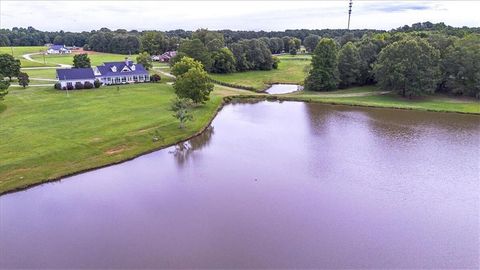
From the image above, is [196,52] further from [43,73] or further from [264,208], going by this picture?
[264,208]

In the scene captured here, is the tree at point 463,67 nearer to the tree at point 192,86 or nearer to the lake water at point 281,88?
the lake water at point 281,88

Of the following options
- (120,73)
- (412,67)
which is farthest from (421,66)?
(120,73)

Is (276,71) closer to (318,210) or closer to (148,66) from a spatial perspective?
(148,66)

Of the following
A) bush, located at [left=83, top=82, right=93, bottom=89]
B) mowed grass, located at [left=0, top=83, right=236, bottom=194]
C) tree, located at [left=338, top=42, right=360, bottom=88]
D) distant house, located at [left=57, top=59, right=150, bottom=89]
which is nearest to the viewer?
mowed grass, located at [left=0, top=83, right=236, bottom=194]

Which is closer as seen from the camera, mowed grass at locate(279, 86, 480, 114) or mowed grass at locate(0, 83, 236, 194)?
mowed grass at locate(0, 83, 236, 194)

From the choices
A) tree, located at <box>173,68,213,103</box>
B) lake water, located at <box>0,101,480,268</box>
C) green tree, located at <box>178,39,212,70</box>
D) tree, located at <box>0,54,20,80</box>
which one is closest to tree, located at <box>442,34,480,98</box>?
lake water, located at <box>0,101,480,268</box>

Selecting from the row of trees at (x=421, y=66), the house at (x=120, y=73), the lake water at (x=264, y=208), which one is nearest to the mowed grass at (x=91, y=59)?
the house at (x=120, y=73)

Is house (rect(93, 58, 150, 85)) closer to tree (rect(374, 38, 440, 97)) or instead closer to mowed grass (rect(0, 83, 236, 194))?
mowed grass (rect(0, 83, 236, 194))

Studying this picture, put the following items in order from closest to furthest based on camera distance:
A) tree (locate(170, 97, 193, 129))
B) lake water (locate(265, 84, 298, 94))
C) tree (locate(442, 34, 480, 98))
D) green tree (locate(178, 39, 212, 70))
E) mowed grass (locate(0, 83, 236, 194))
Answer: mowed grass (locate(0, 83, 236, 194)) < tree (locate(170, 97, 193, 129)) < tree (locate(442, 34, 480, 98)) < lake water (locate(265, 84, 298, 94)) < green tree (locate(178, 39, 212, 70))
